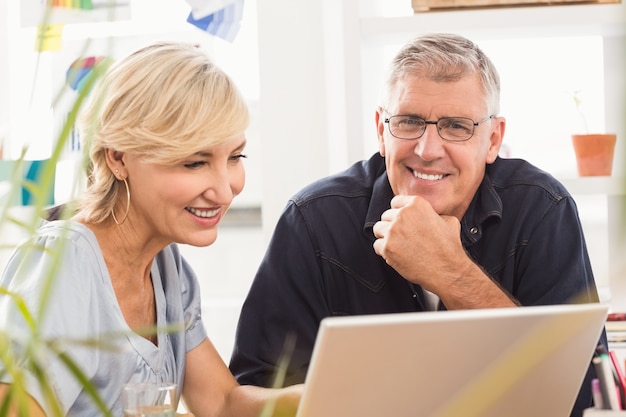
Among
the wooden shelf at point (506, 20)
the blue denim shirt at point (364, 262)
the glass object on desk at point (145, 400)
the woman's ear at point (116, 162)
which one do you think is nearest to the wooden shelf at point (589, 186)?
the blue denim shirt at point (364, 262)

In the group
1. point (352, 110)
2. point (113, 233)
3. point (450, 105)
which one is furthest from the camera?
point (352, 110)

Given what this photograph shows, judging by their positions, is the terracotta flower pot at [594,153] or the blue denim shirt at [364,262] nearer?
the blue denim shirt at [364,262]

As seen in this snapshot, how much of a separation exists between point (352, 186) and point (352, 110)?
284 millimetres

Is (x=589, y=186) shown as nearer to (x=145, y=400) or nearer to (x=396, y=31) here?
(x=396, y=31)

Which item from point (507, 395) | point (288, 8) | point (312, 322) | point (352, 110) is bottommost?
point (312, 322)

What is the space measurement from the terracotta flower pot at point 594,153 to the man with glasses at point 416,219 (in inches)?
14.6

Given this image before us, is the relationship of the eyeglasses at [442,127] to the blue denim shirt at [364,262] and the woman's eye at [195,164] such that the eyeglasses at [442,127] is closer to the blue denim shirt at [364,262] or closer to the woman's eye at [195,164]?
the blue denim shirt at [364,262]

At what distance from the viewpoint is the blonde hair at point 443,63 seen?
1.94 metres

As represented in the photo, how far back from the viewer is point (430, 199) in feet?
6.48

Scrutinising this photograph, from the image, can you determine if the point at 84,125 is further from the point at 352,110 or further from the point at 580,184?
the point at 580,184

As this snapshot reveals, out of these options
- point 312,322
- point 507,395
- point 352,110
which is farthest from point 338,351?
point 352,110

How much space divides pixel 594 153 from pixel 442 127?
24.5 inches

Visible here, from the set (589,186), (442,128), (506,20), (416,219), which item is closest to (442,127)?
(442,128)

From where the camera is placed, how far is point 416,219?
6.07 feet
